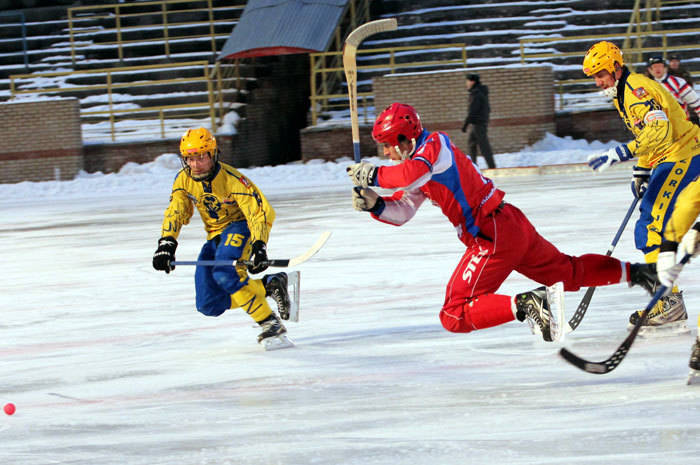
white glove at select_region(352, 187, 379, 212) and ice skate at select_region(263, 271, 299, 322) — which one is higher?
white glove at select_region(352, 187, 379, 212)

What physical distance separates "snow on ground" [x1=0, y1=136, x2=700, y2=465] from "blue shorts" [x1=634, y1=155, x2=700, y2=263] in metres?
0.50

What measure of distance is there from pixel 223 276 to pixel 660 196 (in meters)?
2.26

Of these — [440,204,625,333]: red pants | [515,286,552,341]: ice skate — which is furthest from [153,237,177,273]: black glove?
[515,286,552,341]: ice skate

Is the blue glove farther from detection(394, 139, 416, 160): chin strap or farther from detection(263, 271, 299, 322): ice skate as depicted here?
detection(263, 271, 299, 322): ice skate

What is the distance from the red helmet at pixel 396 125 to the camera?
468 cm

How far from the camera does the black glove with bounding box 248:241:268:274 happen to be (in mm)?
5191

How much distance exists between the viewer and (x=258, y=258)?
17.1ft

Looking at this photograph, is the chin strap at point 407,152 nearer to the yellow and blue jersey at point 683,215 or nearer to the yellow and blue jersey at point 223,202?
the yellow and blue jersey at point 223,202

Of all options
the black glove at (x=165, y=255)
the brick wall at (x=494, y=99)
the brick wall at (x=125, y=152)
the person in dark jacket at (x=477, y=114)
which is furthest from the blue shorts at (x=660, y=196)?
the brick wall at (x=125, y=152)

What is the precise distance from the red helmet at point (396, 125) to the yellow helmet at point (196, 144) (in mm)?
1074

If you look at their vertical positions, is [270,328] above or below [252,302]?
below

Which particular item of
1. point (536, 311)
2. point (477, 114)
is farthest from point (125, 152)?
point (536, 311)

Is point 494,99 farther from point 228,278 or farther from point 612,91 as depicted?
point 228,278

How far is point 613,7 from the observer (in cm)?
2319
